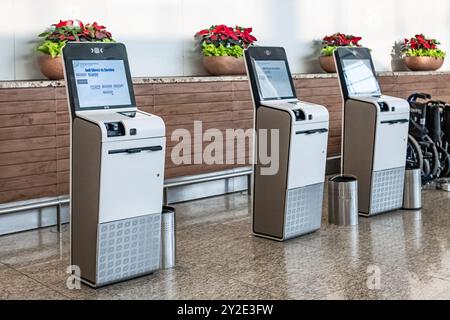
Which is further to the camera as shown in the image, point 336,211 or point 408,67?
point 408,67

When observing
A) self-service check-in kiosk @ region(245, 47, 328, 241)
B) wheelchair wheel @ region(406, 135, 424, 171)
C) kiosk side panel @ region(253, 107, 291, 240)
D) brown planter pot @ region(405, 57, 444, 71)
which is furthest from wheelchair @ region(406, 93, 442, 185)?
brown planter pot @ region(405, 57, 444, 71)

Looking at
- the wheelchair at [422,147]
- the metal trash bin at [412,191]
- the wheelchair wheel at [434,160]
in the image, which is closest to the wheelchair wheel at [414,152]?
the wheelchair at [422,147]

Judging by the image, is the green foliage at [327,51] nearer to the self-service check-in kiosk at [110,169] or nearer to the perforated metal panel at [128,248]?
the self-service check-in kiosk at [110,169]

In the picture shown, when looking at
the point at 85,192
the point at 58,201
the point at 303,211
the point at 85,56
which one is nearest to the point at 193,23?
the point at 58,201

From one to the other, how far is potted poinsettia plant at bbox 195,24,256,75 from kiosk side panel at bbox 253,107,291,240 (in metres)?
1.97

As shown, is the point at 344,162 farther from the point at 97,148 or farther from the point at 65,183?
the point at 97,148

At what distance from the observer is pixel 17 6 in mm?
5566

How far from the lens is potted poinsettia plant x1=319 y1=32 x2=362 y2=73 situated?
26.7 feet

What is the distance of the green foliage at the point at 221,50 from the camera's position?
6.78 m

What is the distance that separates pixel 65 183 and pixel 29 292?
1685 mm

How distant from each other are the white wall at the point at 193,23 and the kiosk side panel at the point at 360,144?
6.67 ft

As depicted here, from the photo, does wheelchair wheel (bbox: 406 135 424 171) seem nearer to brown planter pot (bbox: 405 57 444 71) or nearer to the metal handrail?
the metal handrail

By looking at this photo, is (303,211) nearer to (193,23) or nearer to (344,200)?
(344,200)

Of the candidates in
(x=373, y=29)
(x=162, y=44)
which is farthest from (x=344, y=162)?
(x=373, y=29)
